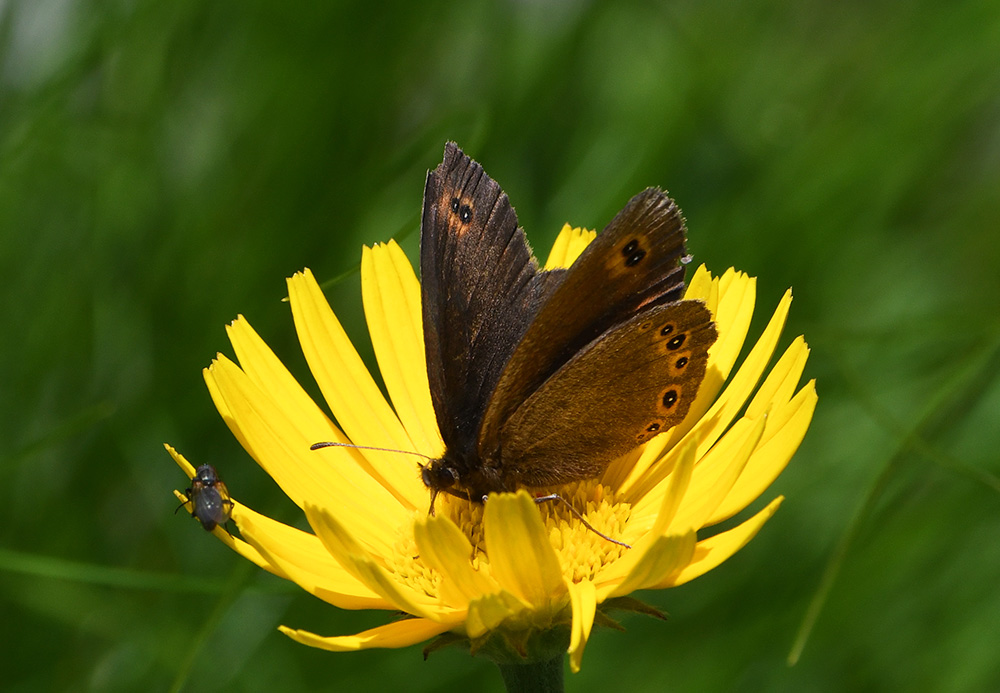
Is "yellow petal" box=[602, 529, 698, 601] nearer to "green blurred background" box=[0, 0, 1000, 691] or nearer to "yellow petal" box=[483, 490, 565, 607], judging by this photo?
"yellow petal" box=[483, 490, 565, 607]

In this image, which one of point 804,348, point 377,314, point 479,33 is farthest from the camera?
point 479,33

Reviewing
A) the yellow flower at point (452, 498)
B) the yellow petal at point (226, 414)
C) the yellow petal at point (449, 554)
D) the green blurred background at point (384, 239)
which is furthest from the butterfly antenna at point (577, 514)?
the green blurred background at point (384, 239)

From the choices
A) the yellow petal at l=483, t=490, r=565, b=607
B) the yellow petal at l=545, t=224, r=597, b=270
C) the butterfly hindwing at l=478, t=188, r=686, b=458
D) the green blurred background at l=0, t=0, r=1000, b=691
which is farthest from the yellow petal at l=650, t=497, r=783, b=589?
the green blurred background at l=0, t=0, r=1000, b=691

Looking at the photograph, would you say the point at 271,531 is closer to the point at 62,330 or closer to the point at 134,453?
the point at 134,453

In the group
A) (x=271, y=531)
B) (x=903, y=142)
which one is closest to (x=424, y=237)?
(x=271, y=531)

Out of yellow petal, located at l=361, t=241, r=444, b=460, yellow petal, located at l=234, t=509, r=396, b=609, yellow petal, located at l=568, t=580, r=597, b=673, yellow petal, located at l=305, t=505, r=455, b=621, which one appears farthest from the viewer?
yellow petal, located at l=361, t=241, r=444, b=460

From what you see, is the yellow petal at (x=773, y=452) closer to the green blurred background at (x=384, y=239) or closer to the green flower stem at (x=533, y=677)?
the green flower stem at (x=533, y=677)

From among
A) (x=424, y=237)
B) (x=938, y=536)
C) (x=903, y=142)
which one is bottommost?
(x=938, y=536)
